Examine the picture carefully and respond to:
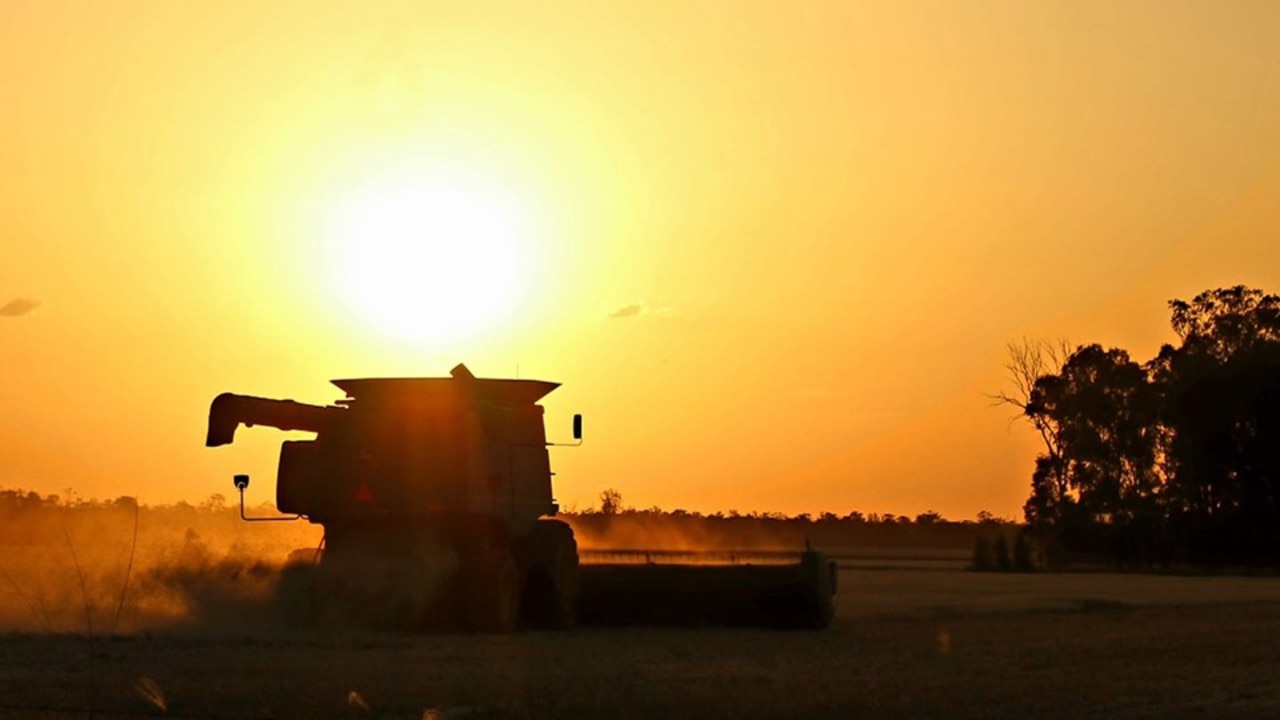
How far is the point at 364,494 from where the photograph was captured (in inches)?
1016

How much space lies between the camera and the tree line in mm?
82438

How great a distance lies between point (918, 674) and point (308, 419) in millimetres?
10286

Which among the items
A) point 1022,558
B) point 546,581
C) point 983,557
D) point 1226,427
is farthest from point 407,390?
point 1226,427

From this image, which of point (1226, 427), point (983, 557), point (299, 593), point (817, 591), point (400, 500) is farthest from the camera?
point (1226, 427)

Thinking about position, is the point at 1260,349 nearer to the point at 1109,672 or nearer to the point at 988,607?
the point at 988,607

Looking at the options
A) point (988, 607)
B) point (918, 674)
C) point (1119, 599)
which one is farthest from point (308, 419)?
point (1119, 599)

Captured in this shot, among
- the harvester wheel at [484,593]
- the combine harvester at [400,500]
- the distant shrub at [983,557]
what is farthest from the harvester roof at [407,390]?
the distant shrub at [983,557]

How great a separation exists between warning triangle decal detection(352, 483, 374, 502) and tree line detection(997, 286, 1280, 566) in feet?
207

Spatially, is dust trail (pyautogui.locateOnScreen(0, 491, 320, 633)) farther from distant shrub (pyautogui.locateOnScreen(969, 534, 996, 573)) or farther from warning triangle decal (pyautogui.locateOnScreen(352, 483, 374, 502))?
distant shrub (pyautogui.locateOnScreen(969, 534, 996, 573))

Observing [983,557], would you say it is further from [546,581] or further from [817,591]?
[546,581]

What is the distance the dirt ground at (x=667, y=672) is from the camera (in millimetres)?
17000

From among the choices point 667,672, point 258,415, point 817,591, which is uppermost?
point 258,415

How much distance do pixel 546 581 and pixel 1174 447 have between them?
6636cm

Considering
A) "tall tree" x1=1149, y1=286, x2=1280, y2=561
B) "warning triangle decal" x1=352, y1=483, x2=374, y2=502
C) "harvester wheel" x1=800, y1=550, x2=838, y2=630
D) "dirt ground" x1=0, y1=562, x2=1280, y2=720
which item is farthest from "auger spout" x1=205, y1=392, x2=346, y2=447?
"tall tree" x1=1149, y1=286, x2=1280, y2=561
